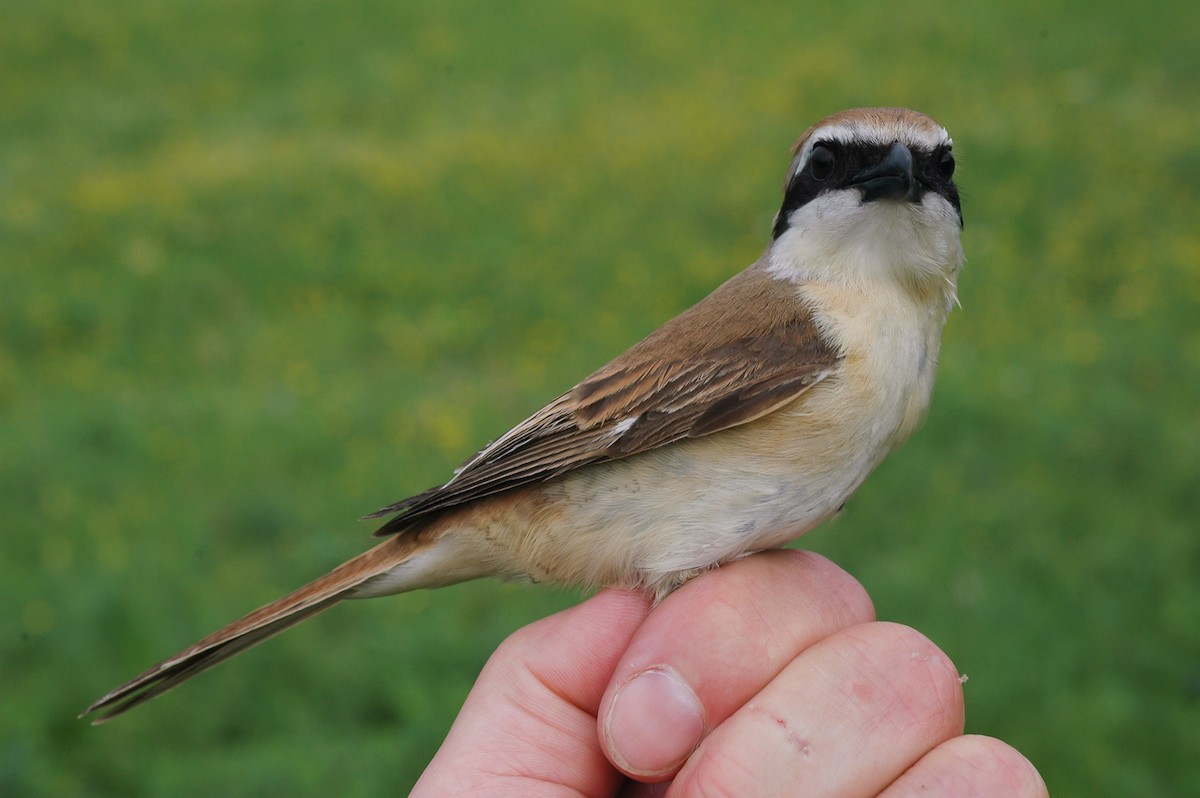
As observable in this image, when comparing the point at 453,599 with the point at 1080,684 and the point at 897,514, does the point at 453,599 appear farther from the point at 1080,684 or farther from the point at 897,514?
the point at 1080,684

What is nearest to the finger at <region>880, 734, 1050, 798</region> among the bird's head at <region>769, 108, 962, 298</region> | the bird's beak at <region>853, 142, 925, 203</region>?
the bird's head at <region>769, 108, 962, 298</region>

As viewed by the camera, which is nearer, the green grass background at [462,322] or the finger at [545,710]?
the finger at [545,710]

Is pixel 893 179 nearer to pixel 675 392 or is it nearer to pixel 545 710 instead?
pixel 675 392

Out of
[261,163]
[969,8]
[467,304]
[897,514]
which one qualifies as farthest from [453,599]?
[969,8]

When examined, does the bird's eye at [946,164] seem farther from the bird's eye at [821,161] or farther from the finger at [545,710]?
the finger at [545,710]

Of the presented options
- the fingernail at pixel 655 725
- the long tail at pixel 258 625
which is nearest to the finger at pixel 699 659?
the fingernail at pixel 655 725
